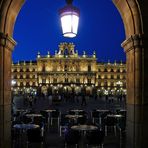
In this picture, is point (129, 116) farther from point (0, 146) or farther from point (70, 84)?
point (70, 84)

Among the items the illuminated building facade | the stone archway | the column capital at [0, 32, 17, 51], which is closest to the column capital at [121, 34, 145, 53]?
the stone archway

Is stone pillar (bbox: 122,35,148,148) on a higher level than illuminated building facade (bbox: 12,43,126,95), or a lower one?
lower

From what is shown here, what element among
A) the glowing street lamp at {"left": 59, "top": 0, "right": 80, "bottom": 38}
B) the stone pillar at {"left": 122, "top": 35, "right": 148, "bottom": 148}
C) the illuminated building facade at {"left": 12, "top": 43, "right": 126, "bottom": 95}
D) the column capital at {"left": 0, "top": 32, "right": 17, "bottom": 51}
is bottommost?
the stone pillar at {"left": 122, "top": 35, "right": 148, "bottom": 148}

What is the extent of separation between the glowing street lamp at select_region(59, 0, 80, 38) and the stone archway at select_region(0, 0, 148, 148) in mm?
1297

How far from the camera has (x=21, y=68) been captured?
395ft

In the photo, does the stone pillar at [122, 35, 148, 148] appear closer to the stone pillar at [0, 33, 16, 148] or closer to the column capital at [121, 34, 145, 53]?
the column capital at [121, 34, 145, 53]

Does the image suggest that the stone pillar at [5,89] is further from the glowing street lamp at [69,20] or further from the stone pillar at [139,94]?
the stone pillar at [139,94]

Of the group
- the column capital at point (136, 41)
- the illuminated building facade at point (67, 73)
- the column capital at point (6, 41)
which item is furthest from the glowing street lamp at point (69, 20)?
the illuminated building facade at point (67, 73)

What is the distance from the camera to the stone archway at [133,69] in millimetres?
6623

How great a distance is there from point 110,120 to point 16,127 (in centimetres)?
403

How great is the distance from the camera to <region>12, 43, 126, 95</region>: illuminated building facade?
108 metres

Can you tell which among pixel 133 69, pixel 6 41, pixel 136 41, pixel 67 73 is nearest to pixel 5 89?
pixel 6 41

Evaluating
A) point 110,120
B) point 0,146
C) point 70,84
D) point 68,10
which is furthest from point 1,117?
point 70,84

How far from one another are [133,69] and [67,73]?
102m
